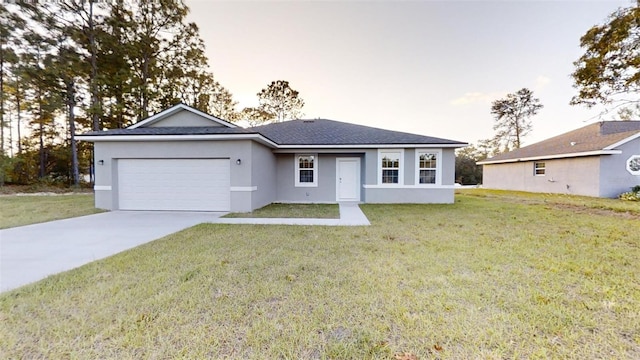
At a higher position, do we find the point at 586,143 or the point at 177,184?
the point at 586,143

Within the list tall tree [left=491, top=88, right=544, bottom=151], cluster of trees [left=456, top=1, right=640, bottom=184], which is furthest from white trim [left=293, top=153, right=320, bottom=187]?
tall tree [left=491, top=88, right=544, bottom=151]

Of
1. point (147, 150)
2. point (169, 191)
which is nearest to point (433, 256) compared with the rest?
point (169, 191)

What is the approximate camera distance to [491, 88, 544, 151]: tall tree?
30.4 metres

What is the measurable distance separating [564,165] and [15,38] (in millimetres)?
36532

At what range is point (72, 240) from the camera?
5.43 m

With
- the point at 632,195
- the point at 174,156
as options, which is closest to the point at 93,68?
the point at 174,156

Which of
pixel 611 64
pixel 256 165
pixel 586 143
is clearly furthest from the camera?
pixel 586 143

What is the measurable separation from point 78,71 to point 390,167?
2238cm

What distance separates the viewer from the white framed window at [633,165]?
46.4ft

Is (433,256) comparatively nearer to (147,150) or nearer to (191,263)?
(191,263)

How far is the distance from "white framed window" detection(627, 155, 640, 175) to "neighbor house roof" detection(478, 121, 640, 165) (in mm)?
1162

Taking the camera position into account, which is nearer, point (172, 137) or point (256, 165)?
point (172, 137)

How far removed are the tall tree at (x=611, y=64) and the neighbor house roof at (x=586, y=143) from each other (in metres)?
4.30

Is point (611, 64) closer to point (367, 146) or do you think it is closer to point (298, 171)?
point (367, 146)
